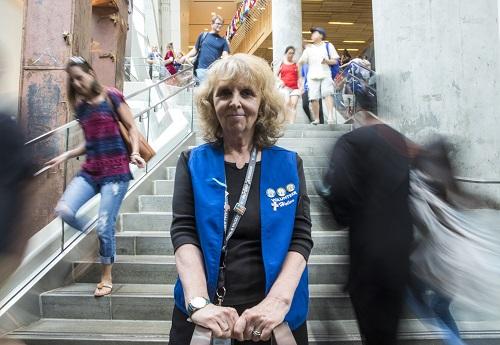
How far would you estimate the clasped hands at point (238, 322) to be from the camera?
131 cm

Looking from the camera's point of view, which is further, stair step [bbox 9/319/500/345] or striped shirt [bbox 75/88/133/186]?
striped shirt [bbox 75/88/133/186]

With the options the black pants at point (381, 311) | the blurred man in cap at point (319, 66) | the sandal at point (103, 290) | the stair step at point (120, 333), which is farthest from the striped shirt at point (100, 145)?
the blurred man in cap at point (319, 66)

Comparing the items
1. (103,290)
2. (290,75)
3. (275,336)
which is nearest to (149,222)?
(103,290)

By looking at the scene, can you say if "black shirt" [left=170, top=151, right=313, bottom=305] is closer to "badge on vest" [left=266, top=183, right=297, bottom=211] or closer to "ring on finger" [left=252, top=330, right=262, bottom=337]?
"badge on vest" [left=266, top=183, right=297, bottom=211]

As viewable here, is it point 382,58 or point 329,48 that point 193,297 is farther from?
point 329,48

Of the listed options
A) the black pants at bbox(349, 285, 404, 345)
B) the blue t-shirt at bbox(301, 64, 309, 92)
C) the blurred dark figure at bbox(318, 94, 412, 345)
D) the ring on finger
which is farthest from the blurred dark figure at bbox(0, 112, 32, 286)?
the blue t-shirt at bbox(301, 64, 309, 92)

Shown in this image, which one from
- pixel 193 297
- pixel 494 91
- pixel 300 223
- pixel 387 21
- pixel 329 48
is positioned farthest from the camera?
pixel 329 48

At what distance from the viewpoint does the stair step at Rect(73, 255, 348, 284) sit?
13.0ft

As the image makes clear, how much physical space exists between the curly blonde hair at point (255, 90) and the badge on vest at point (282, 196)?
8.2 inches

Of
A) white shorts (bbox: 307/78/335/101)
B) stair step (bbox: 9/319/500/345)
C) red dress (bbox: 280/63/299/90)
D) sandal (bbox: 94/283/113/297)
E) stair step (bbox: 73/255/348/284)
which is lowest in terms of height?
stair step (bbox: 9/319/500/345)

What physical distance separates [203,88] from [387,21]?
3390mm

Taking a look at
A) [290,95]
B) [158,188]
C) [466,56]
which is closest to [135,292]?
[158,188]

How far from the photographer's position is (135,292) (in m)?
3.72

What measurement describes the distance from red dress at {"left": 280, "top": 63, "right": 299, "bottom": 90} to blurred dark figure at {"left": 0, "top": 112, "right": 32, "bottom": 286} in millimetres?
7586
